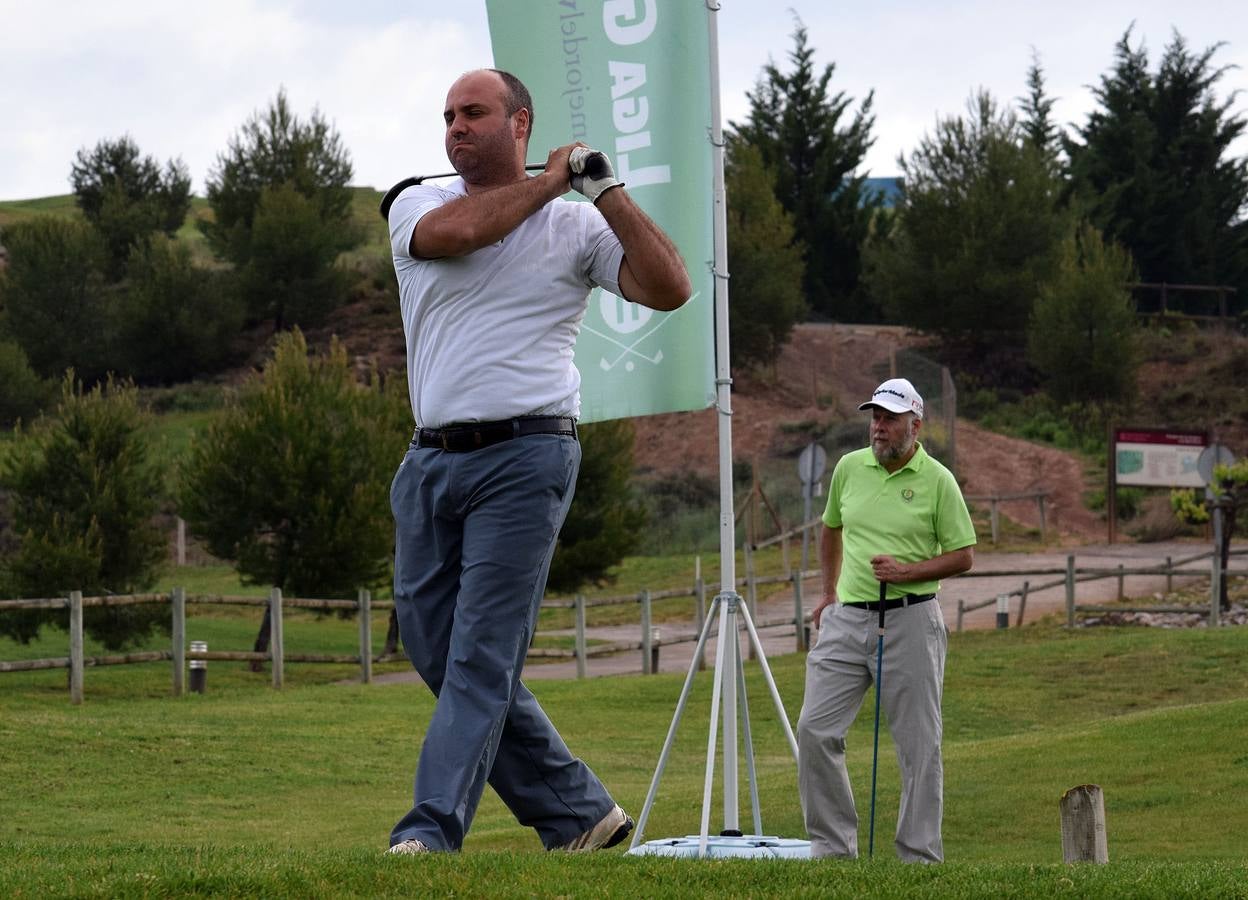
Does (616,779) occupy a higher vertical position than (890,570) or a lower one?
lower

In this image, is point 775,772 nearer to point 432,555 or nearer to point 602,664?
point 432,555

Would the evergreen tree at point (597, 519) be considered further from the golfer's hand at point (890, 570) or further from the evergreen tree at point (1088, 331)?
the golfer's hand at point (890, 570)

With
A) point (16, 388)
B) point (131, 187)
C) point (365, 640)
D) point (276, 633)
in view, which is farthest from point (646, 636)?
point (131, 187)

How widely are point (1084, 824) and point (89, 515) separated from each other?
81.3 feet

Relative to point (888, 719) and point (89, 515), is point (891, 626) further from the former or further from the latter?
point (89, 515)

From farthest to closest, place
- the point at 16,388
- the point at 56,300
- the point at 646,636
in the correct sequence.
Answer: the point at 56,300, the point at 16,388, the point at 646,636

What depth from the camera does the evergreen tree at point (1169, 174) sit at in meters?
70.2

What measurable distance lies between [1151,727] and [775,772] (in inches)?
125

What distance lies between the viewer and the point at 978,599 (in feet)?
120

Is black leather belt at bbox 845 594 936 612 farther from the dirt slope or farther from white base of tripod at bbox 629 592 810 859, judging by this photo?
the dirt slope

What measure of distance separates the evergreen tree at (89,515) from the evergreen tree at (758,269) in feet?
104

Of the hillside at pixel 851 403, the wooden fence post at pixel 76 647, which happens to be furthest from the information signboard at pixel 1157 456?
the wooden fence post at pixel 76 647

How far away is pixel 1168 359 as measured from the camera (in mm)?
64312

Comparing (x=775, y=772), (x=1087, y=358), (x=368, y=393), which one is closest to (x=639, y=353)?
(x=775, y=772)
